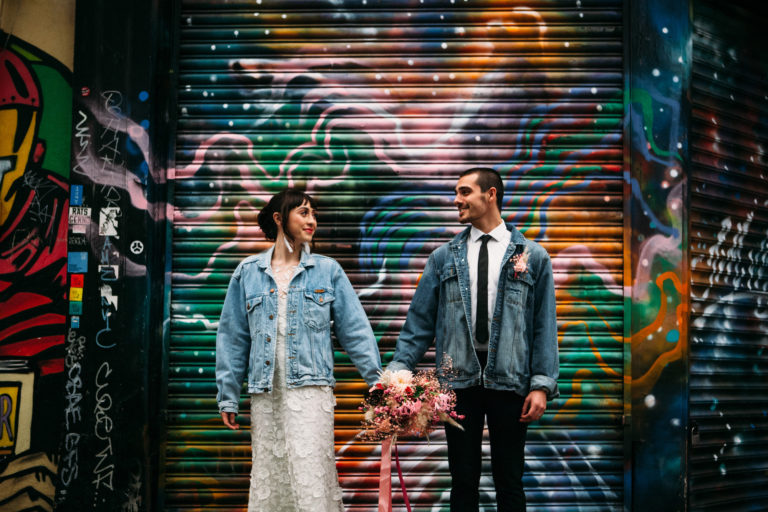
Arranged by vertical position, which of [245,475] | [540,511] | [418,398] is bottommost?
[540,511]

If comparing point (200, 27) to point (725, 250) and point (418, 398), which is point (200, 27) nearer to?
point (418, 398)

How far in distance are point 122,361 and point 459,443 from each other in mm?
2840

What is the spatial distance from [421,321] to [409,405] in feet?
2.25

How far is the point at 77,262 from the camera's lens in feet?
16.4

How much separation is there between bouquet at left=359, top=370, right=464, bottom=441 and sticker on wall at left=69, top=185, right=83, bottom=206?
10.0 feet

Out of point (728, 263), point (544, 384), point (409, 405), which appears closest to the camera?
point (409, 405)

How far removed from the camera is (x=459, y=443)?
12.3 feet

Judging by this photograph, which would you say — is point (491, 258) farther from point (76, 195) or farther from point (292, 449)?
point (76, 195)

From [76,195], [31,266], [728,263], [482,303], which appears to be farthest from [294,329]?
[728,263]

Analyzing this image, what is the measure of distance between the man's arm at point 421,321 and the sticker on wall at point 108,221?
262 centimetres

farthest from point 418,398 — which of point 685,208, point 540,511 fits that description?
point 685,208

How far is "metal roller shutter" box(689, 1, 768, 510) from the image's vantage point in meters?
5.30

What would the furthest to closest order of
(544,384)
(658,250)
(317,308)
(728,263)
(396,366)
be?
(728,263)
(658,250)
(317,308)
(396,366)
(544,384)

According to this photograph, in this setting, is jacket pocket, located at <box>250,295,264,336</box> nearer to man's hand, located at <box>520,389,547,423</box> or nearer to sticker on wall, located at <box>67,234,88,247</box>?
man's hand, located at <box>520,389,547,423</box>
